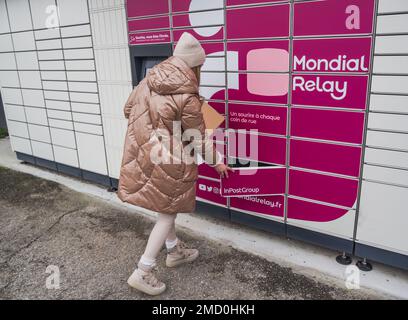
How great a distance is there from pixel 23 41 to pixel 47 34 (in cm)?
58

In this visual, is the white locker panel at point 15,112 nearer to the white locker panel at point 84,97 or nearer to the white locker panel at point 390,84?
the white locker panel at point 84,97

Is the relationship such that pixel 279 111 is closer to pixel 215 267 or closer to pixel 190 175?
pixel 190 175

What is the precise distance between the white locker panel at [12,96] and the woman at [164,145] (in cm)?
350

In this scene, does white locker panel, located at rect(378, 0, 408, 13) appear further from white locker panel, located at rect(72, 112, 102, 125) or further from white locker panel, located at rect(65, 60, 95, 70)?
white locker panel, located at rect(72, 112, 102, 125)

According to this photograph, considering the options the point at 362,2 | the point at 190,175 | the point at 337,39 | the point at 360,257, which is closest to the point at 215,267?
the point at 190,175

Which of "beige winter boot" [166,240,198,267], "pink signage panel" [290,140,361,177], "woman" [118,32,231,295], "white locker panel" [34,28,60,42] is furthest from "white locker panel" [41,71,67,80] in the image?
"pink signage panel" [290,140,361,177]

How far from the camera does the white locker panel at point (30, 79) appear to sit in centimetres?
511

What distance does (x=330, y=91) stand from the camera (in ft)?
9.23

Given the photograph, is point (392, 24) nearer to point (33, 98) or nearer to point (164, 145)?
point (164, 145)

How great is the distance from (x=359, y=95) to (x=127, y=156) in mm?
1668

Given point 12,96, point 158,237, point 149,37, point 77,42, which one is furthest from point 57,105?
point 158,237

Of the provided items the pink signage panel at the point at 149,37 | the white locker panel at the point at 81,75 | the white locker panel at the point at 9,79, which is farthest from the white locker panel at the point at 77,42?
the white locker panel at the point at 9,79

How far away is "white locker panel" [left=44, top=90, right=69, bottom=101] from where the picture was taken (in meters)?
4.80

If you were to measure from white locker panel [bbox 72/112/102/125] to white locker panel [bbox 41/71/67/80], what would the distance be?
47cm
